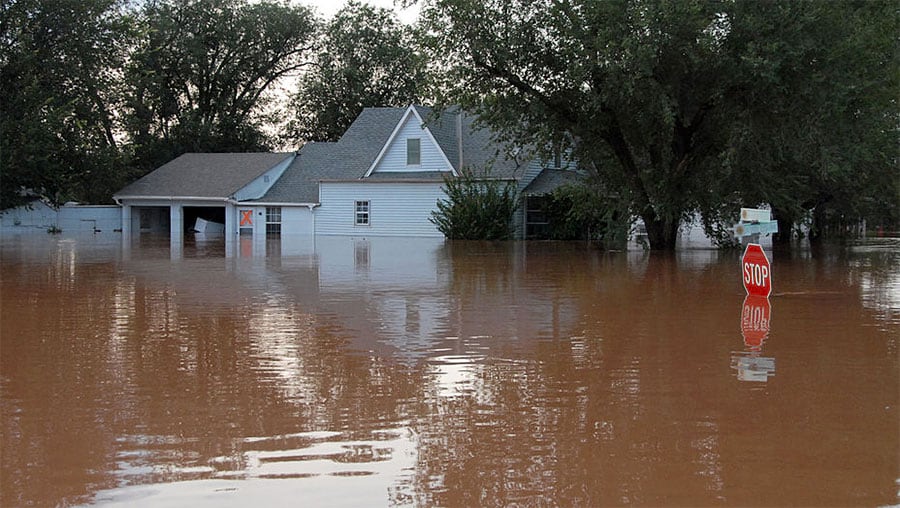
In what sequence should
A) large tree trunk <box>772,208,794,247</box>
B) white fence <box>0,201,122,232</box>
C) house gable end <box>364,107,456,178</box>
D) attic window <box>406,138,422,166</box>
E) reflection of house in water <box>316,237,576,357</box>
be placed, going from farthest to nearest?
white fence <box>0,201,122,232</box>
attic window <box>406,138,422,166</box>
house gable end <box>364,107,456,178</box>
large tree trunk <box>772,208,794,247</box>
reflection of house in water <box>316,237,576,357</box>

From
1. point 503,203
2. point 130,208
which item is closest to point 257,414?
point 503,203

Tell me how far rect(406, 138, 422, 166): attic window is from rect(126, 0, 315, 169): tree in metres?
21.2

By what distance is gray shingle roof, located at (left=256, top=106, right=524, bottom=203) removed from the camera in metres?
42.7

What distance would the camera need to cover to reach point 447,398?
7812 mm

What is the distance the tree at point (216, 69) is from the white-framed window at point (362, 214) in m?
19.1

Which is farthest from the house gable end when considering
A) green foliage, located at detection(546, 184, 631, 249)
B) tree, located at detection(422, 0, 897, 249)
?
tree, located at detection(422, 0, 897, 249)

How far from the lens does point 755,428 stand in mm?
6770

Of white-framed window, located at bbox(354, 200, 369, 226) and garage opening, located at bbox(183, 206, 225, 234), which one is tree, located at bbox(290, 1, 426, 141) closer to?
garage opening, located at bbox(183, 206, 225, 234)

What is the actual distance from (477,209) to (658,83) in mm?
15661

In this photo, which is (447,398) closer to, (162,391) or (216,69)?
(162,391)

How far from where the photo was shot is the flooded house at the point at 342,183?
42531 millimetres

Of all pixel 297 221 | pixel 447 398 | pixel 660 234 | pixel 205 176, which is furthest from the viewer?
pixel 205 176

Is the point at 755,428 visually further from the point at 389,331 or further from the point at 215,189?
the point at 215,189

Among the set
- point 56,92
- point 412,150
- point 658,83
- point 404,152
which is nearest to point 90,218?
point 404,152
